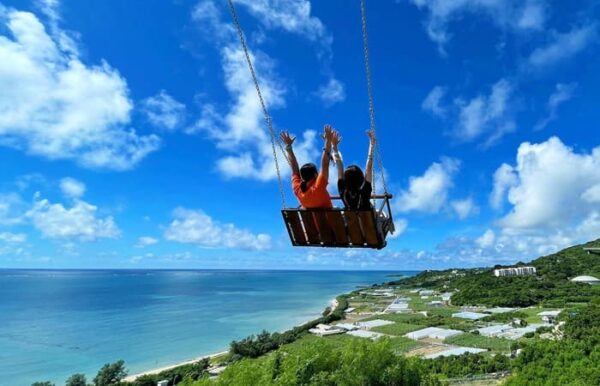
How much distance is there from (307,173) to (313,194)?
1.08ft

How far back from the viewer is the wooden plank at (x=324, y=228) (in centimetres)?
657

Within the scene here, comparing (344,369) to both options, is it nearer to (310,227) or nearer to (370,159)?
(310,227)

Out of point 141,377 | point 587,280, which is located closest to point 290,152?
point 141,377

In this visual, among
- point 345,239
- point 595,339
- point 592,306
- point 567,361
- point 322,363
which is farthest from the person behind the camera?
point 592,306

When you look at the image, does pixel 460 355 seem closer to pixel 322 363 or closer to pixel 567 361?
pixel 567 361

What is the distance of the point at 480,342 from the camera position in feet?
147

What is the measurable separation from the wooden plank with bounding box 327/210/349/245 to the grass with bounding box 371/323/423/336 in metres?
50.2

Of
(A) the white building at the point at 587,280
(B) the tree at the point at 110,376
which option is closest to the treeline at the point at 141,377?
(B) the tree at the point at 110,376

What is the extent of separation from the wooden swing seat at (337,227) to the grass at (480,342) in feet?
137

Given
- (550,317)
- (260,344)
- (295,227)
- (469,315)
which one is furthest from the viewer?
(469,315)

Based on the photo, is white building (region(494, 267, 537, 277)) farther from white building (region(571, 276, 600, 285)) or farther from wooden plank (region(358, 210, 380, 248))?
wooden plank (region(358, 210, 380, 248))

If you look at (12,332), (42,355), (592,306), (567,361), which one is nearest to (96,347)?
(42,355)

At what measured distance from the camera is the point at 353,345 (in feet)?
89.3

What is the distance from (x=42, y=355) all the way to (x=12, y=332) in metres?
23.6
